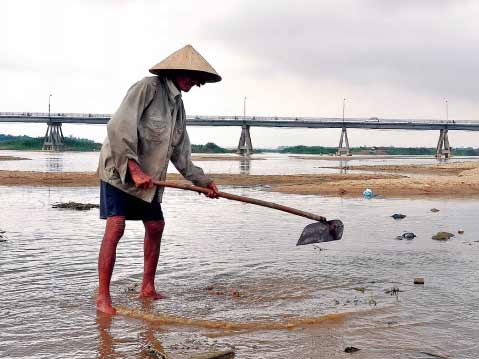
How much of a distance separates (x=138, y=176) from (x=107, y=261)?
2.54ft

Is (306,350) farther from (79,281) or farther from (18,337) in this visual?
(79,281)

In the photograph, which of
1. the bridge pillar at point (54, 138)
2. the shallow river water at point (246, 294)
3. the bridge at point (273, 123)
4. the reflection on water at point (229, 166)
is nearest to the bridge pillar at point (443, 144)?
the bridge at point (273, 123)

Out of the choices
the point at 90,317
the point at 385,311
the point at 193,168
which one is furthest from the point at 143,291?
the point at 385,311

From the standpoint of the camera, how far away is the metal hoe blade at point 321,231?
226 inches

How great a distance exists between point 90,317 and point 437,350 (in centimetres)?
256

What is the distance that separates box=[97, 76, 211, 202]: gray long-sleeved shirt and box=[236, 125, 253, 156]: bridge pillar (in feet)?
330

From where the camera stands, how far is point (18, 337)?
154 inches

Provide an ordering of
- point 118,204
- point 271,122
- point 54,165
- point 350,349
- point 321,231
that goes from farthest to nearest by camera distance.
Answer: point 271,122 < point 54,165 < point 321,231 < point 118,204 < point 350,349

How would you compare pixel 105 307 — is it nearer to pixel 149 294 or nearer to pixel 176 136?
pixel 149 294

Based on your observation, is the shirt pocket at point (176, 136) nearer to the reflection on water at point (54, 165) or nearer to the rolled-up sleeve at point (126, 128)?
the rolled-up sleeve at point (126, 128)

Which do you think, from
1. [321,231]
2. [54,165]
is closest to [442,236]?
[321,231]

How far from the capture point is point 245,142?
108250 millimetres

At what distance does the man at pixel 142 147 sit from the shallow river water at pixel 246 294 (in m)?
0.63

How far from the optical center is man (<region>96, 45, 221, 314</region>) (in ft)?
14.8
